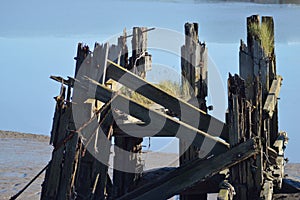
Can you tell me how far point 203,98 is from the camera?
1102cm

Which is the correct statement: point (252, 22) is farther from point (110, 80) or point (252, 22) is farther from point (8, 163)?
point (8, 163)

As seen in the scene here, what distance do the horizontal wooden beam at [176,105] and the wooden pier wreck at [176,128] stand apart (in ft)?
0.05

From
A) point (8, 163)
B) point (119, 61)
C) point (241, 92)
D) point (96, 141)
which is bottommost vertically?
point (8, 163)

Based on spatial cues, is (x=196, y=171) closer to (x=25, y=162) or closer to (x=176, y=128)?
(x=176, y=128)

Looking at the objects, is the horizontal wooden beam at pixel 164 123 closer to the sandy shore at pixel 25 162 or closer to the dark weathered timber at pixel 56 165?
the dark weathered timber at pixel 56 165

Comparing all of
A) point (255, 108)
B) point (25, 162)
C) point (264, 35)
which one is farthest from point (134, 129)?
point (25, 162)

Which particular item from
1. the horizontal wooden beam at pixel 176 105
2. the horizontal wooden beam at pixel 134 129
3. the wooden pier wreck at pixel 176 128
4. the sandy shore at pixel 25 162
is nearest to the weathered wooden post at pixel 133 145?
the wooden pier wreck at pixel 176 128

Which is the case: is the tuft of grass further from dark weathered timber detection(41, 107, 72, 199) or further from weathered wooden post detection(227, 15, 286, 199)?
dark weathered timber detection(41, 107, 72, 199)

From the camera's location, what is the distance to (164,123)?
9.11 m

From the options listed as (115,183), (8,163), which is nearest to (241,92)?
(115,183)

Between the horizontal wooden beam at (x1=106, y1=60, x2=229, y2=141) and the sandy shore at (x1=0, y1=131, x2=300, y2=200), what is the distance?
213 inches

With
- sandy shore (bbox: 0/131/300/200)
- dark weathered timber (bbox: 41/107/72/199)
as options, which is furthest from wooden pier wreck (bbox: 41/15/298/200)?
sandy shore (bbox: 0/131/300/200)

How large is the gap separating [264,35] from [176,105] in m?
2.42

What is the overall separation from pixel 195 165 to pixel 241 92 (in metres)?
1.35
